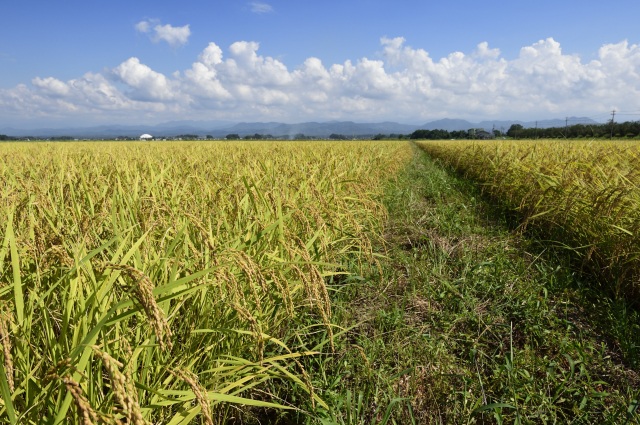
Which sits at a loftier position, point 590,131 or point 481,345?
point 590,131

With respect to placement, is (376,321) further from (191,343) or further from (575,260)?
(575,260)

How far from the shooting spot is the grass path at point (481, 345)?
1647 millimetres

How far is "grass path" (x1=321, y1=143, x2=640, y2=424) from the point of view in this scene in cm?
165

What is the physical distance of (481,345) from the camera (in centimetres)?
215

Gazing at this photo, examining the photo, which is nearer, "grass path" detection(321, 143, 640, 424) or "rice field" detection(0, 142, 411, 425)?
"rice field" detection(0, 142, 411, 425)

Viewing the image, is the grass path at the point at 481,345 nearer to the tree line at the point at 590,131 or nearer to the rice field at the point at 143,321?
the rice field at the point at 143,321

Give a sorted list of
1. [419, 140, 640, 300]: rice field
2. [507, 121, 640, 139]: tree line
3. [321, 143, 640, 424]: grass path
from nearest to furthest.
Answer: [321, 143, 640, 424]: grass path < [419, 140, 640, 300]: rice field < [507, 121, 640, 139]: tree line

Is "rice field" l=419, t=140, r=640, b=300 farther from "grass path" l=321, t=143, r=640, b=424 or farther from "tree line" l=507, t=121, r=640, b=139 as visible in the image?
"tree line" l=507, t=121, r=640, b=139

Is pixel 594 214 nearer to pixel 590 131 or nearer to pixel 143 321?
pixel 143 321

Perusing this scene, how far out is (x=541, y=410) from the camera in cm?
164

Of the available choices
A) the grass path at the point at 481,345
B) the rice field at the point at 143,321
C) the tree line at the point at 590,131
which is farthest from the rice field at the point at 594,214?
the tree line at the point at 590,131

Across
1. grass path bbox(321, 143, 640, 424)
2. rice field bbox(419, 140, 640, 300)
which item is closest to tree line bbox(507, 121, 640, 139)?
rice field bbox(419, 140, 640, 300)

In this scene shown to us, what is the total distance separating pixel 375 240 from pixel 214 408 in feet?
8.63

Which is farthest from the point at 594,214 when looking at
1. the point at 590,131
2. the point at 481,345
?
the point at 590,131
